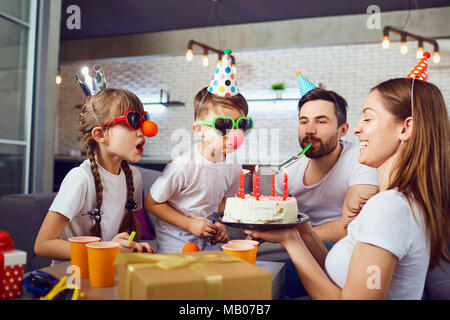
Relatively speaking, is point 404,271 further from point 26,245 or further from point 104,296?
point 26,245

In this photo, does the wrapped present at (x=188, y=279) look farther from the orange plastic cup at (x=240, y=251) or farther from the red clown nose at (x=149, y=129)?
the red clown nose at (x=149, y=129)

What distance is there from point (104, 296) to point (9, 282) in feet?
0.71

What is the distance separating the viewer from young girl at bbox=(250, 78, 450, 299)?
0.97 meters

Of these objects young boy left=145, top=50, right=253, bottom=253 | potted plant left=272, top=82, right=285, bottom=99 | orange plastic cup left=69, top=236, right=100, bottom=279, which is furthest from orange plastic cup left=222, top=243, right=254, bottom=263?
potted plant left=272, top=82, right=285, bottom=99

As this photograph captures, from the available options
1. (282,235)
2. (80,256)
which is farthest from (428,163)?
(80,256)

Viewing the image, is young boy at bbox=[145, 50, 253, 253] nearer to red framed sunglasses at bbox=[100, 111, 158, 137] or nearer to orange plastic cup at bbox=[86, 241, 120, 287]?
red framed sunglasses at bbox=[100, 111, 158, 137]

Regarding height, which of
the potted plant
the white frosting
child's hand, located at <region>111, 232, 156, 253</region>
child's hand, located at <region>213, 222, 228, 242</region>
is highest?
the potted plant

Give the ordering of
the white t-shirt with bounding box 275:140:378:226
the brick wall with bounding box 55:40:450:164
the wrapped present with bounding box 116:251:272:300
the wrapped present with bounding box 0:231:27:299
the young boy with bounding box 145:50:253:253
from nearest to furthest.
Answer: the wrapped present with bounding box 116:251:272:300
the wrapped present with bounding box 0:231:27:299
the young boy with bounding box 145:50:253:253
the white t-shirt with bounding box 275:140:378:226
the brick wall with bounding box 55:40:450:164

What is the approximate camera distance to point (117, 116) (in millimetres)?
1645

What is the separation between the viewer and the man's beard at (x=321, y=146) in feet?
7.23

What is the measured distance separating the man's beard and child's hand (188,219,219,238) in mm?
843

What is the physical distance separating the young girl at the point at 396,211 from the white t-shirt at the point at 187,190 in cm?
65

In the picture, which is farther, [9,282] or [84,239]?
[84,239]
